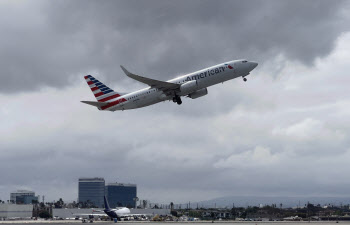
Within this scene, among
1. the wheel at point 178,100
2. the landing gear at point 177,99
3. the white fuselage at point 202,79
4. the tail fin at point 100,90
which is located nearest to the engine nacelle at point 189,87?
the white fuselage at point 202,79

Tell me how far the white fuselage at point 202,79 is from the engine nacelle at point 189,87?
528mm

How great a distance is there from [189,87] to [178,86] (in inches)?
122

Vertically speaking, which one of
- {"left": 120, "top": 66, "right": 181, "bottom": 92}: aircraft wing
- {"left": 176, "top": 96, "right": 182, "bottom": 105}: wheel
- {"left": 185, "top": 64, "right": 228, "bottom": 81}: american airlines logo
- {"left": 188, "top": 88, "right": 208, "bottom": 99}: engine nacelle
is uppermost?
{"left": 185, "top": 64, "right": 228, "bottom": 81}: american airlines logo

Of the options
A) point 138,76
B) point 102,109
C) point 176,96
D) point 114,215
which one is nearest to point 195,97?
point 176,96

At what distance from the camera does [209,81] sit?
357 feet

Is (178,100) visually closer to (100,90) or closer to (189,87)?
(189,87)

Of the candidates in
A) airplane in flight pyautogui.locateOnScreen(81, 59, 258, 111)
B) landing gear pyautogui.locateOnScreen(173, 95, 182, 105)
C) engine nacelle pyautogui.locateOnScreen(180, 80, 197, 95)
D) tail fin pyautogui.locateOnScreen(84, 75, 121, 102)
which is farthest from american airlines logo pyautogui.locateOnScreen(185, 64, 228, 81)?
tail fin pyautogui.locateOnScreen(84, 75, 121, 102)

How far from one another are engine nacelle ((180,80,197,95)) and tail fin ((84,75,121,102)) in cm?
1868

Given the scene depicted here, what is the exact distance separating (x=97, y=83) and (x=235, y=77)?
3952 cm

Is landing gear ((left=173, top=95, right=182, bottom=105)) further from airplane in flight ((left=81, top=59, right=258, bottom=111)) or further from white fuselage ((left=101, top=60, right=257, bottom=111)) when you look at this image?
white fuselage ((left=101, top=60, right=257, bottom=111))

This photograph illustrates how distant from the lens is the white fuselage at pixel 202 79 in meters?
109

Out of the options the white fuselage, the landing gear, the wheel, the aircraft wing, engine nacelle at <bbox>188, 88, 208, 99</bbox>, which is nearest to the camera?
the white fuselage

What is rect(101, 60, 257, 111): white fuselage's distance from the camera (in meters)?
109

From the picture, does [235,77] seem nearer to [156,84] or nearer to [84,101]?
[156,84]
